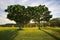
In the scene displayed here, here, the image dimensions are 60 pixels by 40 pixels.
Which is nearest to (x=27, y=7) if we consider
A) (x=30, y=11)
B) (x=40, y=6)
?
(x=30, y=11)

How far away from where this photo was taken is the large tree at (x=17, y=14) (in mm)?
74775

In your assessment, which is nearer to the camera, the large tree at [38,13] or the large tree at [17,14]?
the large tree at [17,14]

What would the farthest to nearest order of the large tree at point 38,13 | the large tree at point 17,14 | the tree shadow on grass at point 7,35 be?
the large tree at point 38,13
the large tree at point 17,14
the tree shadow on grass at point 7,35

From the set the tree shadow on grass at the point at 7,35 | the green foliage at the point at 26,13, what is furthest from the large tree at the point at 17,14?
the tree shadow on grass at the point at 7,35

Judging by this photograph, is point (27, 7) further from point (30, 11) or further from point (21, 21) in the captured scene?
point (21, 21)

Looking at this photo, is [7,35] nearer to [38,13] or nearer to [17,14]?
[17,14]

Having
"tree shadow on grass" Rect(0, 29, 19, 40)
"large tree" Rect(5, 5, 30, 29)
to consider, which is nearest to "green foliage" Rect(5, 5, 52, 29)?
"large tree" Rect(5, 5, 30, 29)

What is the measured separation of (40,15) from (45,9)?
16.3ft

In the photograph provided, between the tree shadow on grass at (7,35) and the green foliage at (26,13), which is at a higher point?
the green foliage at (26,13)

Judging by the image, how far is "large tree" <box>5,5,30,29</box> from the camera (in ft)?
245

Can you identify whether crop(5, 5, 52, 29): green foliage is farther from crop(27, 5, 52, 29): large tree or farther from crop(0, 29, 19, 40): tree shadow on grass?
crop(0, 29, 19, 40): tree shadow on grass

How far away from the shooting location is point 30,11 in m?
85.2

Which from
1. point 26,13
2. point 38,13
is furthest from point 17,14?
point 38,13

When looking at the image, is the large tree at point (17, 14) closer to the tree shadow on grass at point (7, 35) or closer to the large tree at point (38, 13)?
the large tree at point (38, 13)
